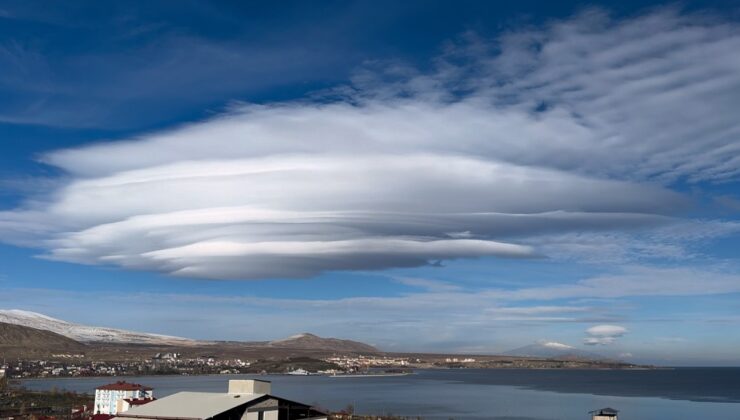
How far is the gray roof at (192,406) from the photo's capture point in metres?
25.2

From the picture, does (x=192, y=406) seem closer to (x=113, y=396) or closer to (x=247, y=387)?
(x=247, y=387)

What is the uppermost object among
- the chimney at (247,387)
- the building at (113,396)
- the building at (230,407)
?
the chimney at (247,387)

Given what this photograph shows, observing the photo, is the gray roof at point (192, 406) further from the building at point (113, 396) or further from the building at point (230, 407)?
the building at point (113, 396)

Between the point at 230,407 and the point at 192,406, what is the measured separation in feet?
5.98

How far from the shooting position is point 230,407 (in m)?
25.4

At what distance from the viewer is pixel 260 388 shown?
27.8 m

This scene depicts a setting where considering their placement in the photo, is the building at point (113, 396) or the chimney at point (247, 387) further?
the building at point (113, 396)

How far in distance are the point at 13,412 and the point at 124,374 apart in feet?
345

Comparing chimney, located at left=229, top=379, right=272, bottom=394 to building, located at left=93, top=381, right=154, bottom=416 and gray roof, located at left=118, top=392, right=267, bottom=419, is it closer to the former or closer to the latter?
gray roof, located at left=118, top=392, right=267, bottom=419

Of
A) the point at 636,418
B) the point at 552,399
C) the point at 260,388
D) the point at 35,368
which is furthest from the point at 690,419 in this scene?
the point at 35,368

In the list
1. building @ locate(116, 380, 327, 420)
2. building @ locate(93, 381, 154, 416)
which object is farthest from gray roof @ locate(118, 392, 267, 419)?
building @ locate(93, 381, 154, 416)

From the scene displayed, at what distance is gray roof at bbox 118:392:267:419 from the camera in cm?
2517

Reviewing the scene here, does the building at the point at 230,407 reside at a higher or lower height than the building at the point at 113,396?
higher

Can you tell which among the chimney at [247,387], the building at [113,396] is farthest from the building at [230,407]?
the building at [113,396]
